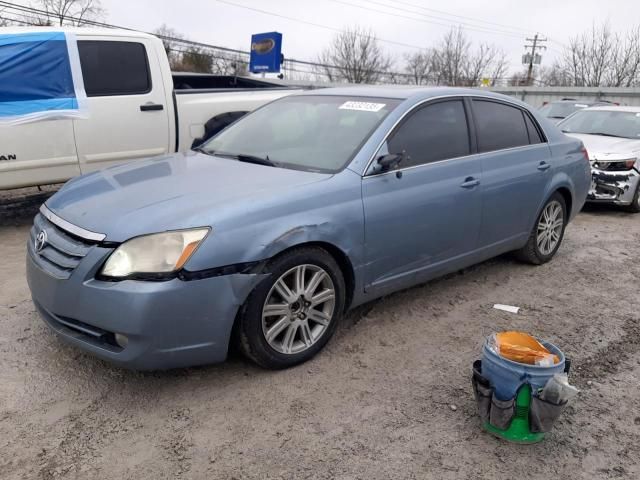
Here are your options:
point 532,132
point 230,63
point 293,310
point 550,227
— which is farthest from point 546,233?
point 230,63

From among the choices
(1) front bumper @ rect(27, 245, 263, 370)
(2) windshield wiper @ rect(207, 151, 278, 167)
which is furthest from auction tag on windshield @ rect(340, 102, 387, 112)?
(1) front bumper @ rect(27, 245, 263, 370)

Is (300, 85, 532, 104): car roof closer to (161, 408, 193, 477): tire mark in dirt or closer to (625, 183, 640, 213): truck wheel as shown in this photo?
(161, 408, 193, 477): tire mark in dirt

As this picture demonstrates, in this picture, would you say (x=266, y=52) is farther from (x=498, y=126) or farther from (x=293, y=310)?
(x=293, y=310)

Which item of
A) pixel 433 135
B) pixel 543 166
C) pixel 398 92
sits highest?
pixel 398 92

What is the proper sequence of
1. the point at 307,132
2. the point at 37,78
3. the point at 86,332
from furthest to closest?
the point at 37,78, the point at 307,132, the point at 86,332

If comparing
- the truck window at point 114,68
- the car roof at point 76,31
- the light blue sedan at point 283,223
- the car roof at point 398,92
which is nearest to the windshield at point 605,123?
the light blue sedan at point 283,223

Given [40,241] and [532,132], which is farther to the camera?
[532,132]

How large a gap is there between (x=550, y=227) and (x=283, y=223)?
317 centimetres

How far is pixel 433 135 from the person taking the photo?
3.83m

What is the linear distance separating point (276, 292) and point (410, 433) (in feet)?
3.27

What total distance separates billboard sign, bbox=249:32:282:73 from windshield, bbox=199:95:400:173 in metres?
20.7

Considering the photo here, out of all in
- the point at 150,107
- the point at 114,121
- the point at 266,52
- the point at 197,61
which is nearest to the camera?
Result: the point at 114,121

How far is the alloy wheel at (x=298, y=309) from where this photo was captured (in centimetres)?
295

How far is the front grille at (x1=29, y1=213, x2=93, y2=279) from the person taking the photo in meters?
2.69
